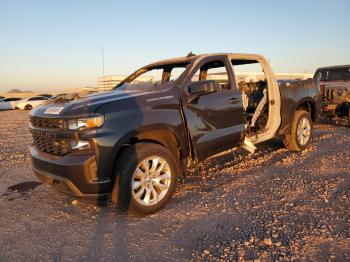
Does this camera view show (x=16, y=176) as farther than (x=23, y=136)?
No

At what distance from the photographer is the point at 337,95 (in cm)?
1020

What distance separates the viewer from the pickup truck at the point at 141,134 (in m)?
3.80

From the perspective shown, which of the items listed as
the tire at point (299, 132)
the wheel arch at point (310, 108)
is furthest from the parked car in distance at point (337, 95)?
the tire at point (299, 132)

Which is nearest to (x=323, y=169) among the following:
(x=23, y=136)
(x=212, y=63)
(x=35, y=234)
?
(x=212, y=63)

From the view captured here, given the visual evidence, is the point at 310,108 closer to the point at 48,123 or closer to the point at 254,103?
the point at 254,103

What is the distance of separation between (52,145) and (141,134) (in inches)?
41.5

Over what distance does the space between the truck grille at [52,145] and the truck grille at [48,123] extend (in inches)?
5.7

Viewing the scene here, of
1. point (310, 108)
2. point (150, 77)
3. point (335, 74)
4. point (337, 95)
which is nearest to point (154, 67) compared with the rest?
point (150, 77)

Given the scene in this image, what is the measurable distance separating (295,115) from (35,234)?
5.27 m

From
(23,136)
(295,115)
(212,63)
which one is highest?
(212,63)

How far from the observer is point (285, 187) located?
16.0 ft

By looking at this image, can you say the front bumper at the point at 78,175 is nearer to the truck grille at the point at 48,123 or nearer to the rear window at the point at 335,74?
the truck grille at the point at 48,123

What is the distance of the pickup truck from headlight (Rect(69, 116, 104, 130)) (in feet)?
0.04

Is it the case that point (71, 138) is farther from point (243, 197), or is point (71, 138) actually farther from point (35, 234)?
point (243, 197)
